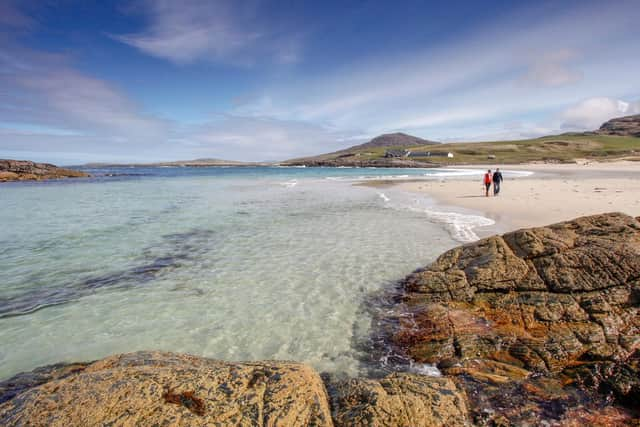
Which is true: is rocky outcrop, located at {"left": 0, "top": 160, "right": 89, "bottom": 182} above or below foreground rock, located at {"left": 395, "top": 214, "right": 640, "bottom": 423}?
above

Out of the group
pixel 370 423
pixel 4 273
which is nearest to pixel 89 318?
pixel 4 273

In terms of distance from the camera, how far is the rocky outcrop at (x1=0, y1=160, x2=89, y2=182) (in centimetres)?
5817

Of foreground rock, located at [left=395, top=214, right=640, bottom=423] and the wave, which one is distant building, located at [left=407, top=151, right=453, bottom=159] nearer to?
the wave

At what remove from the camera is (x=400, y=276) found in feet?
30.8

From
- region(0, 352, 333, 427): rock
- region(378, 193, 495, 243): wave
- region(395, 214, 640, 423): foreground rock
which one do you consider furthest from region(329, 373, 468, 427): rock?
region(378, 193, 495, 243): wave

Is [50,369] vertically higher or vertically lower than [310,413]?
lower

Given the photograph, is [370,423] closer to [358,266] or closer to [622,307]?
[622,307]

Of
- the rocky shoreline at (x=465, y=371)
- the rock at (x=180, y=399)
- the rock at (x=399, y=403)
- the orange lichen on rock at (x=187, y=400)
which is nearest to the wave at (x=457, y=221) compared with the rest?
the rocky shoreline at (x=465, y=371)

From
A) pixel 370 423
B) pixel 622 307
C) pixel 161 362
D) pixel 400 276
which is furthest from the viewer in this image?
pixel 400 276

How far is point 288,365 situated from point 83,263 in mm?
10907

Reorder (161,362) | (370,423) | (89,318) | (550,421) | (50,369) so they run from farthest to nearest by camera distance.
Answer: (89,318), (50,369), (161,362), (550,421), (370,423)

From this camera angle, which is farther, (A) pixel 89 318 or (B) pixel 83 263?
(B) pixel 83 263

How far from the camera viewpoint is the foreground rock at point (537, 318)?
13.9 feet

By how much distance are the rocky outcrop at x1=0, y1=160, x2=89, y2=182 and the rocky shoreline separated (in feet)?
245
